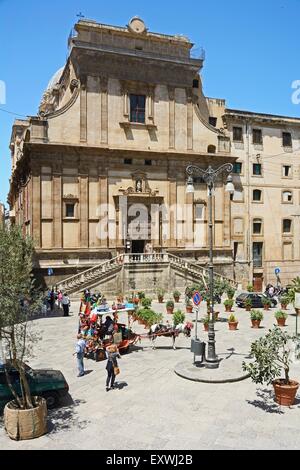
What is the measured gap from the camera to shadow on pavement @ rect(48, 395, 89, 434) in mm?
10484

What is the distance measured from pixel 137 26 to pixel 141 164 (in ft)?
42.1

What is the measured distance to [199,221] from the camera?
39.8m

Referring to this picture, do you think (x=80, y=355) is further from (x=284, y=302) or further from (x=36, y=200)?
(x=36, y=200)

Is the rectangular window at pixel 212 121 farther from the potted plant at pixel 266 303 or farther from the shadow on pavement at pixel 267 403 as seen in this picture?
the shadow on pavement at pixel 267 403

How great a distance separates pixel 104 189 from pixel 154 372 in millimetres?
24050

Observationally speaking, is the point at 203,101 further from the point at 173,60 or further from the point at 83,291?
the point at 83,291

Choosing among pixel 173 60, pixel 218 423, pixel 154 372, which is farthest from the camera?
pixel 173 60

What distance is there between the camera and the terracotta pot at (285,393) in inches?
452

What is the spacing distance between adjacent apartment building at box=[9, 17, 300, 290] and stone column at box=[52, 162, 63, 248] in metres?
0.08

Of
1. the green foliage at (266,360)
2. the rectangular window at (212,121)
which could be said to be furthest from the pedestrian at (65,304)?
the rectangular window at (212,121)

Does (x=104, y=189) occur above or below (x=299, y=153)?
below

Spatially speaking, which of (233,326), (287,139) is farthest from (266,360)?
(287,139)

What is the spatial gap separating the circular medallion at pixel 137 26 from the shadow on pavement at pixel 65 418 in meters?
35.0
